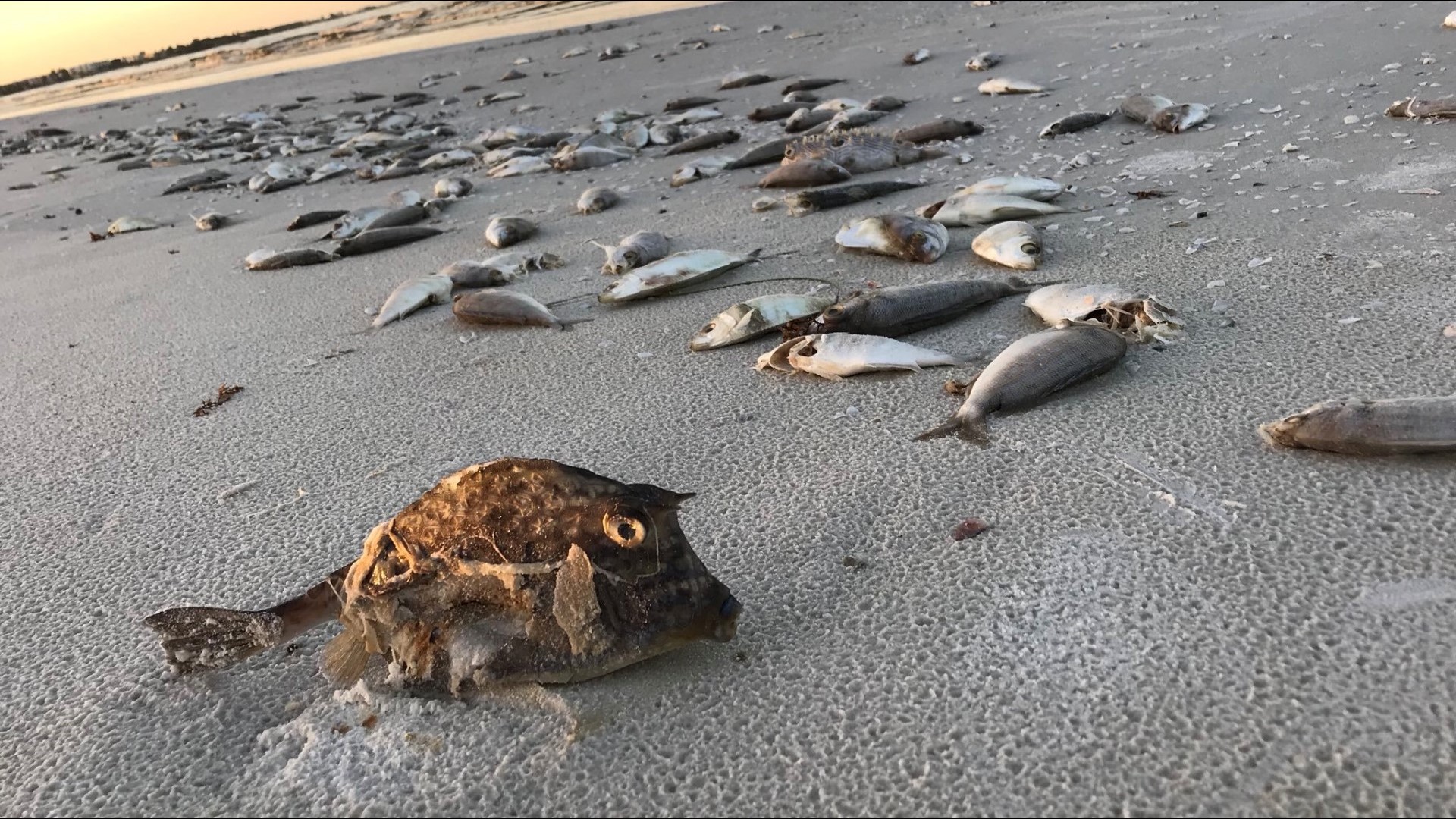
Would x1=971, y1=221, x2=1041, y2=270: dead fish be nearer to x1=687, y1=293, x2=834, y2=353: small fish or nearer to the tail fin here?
x1=687, y1=293, x2=834, y2=353: small fish

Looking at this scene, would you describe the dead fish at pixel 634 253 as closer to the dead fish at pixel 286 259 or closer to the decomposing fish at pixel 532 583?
the dead fish at pixel 286 259

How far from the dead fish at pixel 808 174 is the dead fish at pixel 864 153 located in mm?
95

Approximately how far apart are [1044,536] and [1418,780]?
0.74 m

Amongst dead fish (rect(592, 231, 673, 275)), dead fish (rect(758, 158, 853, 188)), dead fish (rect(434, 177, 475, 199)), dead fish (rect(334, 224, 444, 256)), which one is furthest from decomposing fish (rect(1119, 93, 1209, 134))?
dead fish (rect(434, 177, 475, 199))

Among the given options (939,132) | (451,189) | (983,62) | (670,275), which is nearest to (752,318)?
(670,275)

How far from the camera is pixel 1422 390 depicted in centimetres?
215

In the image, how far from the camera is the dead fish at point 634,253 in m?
4.18

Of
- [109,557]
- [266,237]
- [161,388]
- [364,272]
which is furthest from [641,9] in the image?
[109,557]

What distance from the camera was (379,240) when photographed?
5176 millimetres

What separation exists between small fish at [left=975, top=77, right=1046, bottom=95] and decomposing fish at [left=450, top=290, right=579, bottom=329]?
4.80 meters

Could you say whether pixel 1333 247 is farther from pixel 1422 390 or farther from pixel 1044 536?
pixel 1044 536

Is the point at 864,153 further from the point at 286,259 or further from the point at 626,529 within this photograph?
the point at 626,529

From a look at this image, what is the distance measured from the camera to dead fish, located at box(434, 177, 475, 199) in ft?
20.8

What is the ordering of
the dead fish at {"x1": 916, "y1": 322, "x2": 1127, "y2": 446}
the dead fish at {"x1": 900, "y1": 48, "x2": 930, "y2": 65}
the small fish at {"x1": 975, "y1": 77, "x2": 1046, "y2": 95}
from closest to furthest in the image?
the dead fish at {"x1": 916, "y1": 322, "x2": 1127, "y2": 446} < the small fish at {"x1": 975, "y1": 77, "x2": 1046, "y2": 95} < the dead fish at {"x1": 900, "y1": 48, "x2": 930, "y2": 65}
